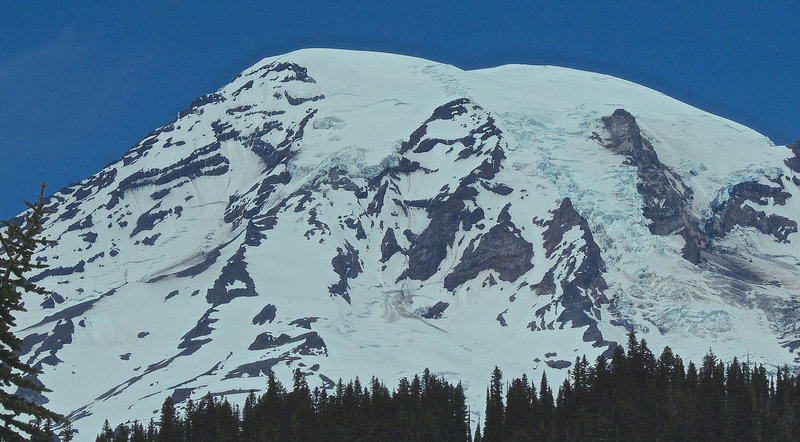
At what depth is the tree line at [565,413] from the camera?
475ft

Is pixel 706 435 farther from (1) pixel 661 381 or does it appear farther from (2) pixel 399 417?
(2) pixel 399 417

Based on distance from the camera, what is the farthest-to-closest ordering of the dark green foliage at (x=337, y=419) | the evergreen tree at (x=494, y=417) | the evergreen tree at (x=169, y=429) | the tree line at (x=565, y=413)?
the evergreen tree at (x=169, y=429) → the dark green foliage at (x=337, y=419) → the evergreen tree at (x=494, y=417) → the tree line at (x=565, y=413)

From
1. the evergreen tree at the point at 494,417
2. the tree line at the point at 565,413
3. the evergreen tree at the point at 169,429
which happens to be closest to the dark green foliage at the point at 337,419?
the evergreen tree at the point at 169,429

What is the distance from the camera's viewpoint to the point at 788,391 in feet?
522

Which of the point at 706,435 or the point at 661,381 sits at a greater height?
the point at 661,381

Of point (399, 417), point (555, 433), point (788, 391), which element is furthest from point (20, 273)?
point (788, 391)

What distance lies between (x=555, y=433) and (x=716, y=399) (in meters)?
19.7

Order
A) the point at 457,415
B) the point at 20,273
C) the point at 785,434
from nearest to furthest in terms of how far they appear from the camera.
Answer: the point at 20,273 → the point at 785,434 → the point at 457,415

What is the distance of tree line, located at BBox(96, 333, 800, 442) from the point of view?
475 feet

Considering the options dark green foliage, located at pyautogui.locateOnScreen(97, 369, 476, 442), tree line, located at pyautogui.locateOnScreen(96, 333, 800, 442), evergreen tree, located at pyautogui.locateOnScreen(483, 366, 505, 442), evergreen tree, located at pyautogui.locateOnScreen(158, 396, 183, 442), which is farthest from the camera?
evergreen tree, located at pyautogui.locateOnScreen(158, 396, 183, 442)

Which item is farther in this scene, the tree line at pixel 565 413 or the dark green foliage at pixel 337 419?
the dark green foliage at pixel 337 419

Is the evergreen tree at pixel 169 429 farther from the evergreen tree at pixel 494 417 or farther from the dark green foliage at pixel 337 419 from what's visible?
the evergreen tree at pixel 494 417

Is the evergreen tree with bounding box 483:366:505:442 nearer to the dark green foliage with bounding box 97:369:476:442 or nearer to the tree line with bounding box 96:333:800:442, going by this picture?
the tree line with bounding box 96:333:800:442

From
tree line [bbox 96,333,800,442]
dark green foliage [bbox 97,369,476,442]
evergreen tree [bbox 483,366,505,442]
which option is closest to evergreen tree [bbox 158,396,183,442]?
dark green foliage [bbox 97,369,476,442]
